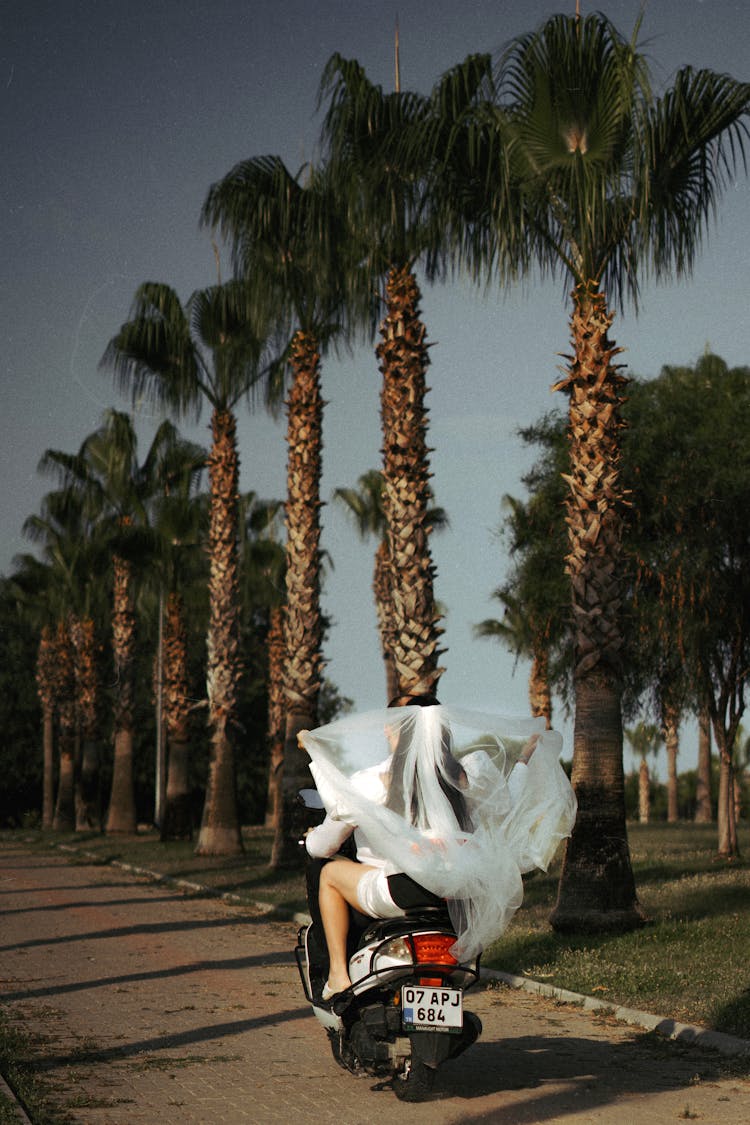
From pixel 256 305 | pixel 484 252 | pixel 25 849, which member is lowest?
pixel 25 849

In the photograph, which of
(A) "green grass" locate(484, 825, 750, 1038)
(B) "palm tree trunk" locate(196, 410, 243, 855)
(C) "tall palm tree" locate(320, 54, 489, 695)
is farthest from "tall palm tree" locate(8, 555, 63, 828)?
(A) "green grass" locate(484, 825, 750, 1038)

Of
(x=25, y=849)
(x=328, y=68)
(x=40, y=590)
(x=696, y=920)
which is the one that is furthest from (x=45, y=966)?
(x=40, y=590)

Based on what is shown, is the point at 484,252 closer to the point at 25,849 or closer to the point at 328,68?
the point at 328,68

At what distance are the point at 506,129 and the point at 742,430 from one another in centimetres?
1335

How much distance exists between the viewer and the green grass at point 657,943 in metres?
10.1

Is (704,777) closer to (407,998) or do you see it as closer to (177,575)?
(177,575)

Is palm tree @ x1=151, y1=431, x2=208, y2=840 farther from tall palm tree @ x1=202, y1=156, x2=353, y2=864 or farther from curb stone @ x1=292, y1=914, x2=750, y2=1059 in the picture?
curb stone @ x1=292, y1=914, x2=750, y2=1059

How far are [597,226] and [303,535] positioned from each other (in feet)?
36.7

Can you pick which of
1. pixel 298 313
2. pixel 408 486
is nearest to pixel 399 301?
pixel 408 486

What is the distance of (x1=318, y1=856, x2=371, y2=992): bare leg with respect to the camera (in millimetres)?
7266

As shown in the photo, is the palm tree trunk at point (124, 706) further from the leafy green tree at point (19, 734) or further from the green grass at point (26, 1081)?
the green grass at point (26, 1081)

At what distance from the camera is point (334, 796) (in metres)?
7.41

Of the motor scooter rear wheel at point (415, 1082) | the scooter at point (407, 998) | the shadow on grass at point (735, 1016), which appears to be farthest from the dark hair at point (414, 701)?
the shadow on grass at point (735, 1016)

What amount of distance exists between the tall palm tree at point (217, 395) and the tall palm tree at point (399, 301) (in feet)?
33.6
